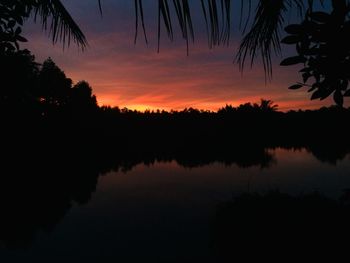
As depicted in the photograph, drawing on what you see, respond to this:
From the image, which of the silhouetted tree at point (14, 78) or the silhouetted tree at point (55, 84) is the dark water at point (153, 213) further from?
the silhouetted tree at point (55, 84)

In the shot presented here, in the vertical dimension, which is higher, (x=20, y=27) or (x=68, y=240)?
(x=20, y=27)

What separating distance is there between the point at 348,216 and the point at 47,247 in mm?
9543

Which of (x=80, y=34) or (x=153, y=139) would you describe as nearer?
(x=80, y=34)

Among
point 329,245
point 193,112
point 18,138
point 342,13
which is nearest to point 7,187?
point 18,138

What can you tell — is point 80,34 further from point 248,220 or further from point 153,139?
point 153,139

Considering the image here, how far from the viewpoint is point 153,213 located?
15.3 meters

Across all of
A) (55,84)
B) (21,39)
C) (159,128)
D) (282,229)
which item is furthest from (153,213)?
(159,128)

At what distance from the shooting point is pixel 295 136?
63188 millimetres

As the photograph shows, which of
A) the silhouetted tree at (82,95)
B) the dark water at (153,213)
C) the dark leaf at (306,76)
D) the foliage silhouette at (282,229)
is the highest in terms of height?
the silhouetted tree at (82,95)

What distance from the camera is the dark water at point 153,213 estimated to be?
10.8 m

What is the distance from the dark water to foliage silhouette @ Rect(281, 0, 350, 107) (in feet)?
29.9

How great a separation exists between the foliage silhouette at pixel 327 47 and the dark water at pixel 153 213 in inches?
359

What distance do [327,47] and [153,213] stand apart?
48.2ft

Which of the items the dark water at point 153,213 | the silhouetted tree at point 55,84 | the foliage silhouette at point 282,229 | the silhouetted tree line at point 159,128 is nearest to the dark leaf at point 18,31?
the foliage silhouette at point 282,229
